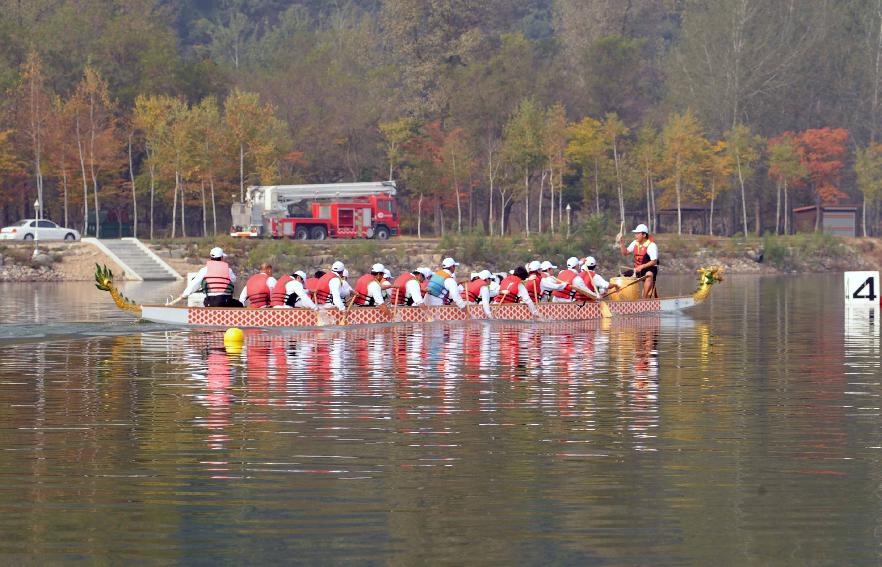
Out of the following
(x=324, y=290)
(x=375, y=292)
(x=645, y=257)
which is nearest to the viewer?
(x=324, y=290)

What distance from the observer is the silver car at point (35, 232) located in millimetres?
88894

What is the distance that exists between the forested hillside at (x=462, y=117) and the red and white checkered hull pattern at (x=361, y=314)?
55278 millimetres

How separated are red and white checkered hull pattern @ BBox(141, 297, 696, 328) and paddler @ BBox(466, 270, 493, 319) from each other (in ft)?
0.72

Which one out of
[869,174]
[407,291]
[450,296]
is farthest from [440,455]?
[869,174]

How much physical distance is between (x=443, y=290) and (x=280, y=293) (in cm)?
522

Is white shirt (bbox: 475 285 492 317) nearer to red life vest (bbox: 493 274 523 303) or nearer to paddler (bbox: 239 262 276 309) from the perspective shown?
red life vest (bbox: 493 274 523 303)

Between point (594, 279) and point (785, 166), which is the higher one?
point (785, 166)

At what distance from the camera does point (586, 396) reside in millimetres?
24422

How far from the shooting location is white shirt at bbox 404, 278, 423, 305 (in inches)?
1620

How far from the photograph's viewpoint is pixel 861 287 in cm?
5194

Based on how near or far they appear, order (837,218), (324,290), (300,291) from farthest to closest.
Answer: (837,218) < (324,290) < (300,291)

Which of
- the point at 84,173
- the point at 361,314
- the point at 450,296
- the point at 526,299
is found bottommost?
the point at 361,314

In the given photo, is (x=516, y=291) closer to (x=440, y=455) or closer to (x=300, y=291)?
(x=300, y=291)

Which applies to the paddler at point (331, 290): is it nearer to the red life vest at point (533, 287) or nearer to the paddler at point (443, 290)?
the paddler at point (443, 290)
